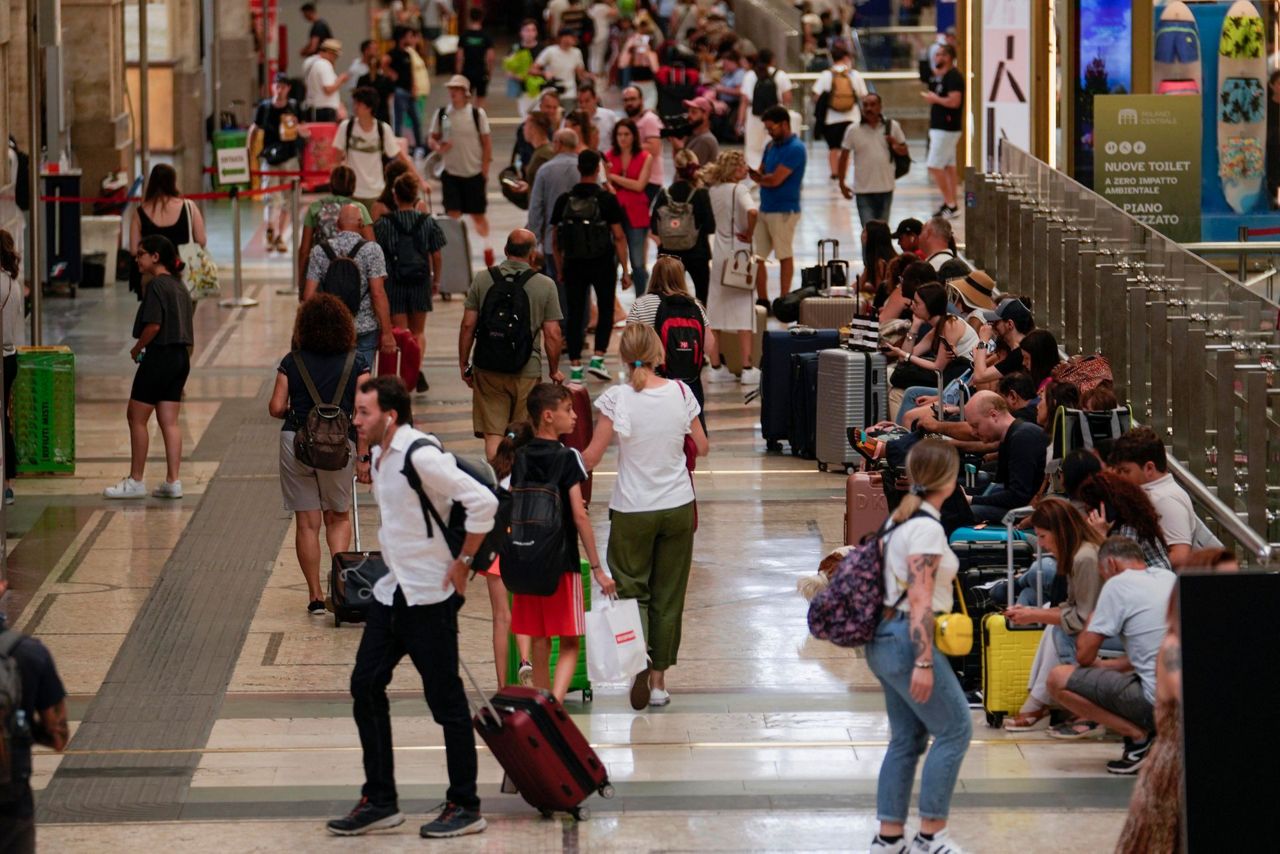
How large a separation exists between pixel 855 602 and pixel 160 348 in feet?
22.5

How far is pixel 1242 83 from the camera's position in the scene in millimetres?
21266

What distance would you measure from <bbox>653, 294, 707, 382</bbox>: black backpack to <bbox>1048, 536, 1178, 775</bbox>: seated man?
3.84 m

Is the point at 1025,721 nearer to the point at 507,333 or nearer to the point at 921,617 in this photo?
the point at 921,617

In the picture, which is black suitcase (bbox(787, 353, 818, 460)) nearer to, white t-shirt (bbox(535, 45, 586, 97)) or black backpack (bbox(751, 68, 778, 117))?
black backpack (bbox(751, 68, 778, 117))

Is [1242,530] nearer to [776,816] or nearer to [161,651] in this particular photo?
[776,816]

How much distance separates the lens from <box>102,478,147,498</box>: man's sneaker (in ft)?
45.4

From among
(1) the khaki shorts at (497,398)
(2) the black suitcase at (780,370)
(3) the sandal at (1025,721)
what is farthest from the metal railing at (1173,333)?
(1) the khaki shorts at (497,398)

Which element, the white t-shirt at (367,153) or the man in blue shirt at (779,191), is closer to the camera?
the man in blue shirt at (779,191)

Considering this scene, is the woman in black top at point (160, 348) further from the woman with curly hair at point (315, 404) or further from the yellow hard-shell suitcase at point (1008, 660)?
the yellow hard-shell suitcase at point (1008, 660)

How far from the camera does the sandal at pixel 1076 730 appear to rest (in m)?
9.26

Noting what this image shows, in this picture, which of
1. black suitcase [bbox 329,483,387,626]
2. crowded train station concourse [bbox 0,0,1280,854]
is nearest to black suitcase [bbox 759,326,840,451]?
crowded train station concourse [bbox 0,0,1280,854]

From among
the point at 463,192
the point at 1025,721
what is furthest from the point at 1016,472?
the point at 463,192

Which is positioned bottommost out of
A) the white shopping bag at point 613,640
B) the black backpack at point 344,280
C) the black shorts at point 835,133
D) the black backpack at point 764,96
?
the white shopping bag at point 613,640

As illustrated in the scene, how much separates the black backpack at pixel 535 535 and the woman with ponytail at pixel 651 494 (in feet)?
2.68
